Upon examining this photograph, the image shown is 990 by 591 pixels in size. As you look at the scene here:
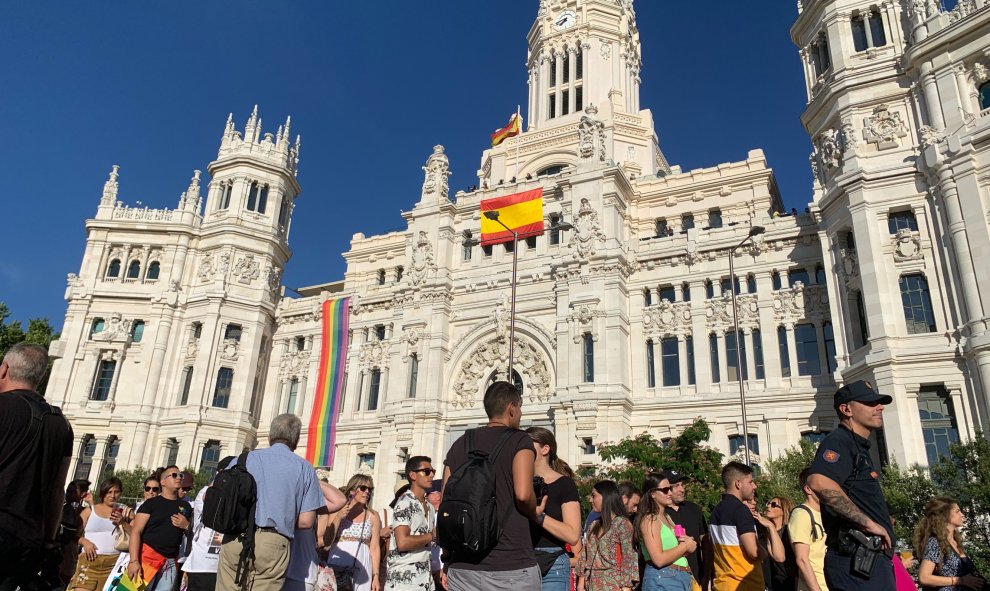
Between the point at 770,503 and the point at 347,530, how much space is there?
203 inches

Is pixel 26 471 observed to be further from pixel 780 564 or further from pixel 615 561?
pixel 780 564

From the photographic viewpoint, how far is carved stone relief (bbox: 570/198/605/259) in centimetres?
3428

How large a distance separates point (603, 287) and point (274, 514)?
28390 mm

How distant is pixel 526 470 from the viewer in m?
4.79

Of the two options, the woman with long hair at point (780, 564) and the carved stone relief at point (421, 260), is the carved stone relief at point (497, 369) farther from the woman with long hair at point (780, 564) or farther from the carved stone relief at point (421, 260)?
the woman with long hair at point (780, 564)

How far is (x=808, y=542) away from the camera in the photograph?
589 centimetres

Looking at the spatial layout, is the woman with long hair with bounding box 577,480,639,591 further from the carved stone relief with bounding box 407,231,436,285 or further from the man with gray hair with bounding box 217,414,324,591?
the carved stone relief with bounding box 407,231,436,285

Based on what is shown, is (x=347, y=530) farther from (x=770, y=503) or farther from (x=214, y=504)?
(x=770, y=503)

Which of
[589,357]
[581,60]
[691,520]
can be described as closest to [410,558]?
[691,520]

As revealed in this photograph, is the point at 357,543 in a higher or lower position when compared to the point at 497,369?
lower

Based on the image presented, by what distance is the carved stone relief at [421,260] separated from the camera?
39.0 m

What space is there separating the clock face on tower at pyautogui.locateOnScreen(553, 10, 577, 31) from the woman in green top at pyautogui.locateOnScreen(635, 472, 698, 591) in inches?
2017

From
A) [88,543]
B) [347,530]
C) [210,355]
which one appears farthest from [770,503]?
[210,355]

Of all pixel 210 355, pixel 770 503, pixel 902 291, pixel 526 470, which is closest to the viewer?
pixel 526 470
